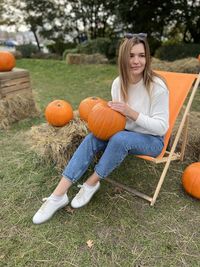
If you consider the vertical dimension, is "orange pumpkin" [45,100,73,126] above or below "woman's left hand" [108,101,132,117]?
below

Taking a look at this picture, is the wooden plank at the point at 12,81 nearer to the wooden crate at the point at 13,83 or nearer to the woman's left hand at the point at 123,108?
the wooden crate at the point at 13,83

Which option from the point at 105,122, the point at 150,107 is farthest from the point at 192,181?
the point at 105,122

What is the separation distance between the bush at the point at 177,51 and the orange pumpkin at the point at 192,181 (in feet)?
31.4

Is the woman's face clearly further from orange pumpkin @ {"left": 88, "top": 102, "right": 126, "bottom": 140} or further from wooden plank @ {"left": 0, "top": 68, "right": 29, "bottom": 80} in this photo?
wooden plank @ {"left": 0, "top": 68, "right": 29, "bottom": 80}

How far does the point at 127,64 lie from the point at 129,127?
0.58m

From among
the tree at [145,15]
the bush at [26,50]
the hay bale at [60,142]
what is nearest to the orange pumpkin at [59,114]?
the hay bale at [60,142]

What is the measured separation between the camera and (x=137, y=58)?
8.16ft

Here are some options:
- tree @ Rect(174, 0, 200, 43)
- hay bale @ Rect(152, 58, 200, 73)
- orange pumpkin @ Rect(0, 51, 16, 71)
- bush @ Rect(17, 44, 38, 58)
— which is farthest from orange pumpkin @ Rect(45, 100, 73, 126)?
bush @ Rect(17, 44, 38, 58)

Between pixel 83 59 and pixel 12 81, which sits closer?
pixel 12 81

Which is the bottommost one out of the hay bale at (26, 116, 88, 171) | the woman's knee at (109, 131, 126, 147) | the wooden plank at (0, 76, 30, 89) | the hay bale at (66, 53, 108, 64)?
the hay bale at (66, 53, 108, 64)

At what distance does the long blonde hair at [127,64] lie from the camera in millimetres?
2467

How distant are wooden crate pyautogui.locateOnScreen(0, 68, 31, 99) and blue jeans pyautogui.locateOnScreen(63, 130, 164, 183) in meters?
2.77

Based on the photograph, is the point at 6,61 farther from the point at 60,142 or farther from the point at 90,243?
the point at 90,243

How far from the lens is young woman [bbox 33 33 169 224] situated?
2496 millimetres
